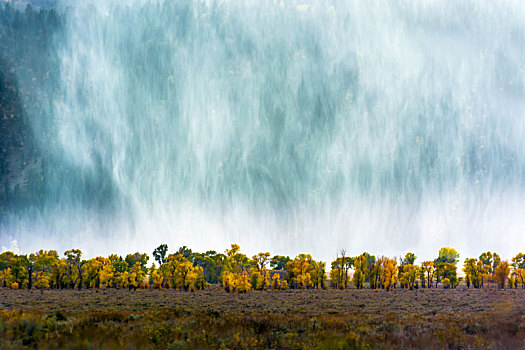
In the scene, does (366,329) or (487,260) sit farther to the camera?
(487,260)

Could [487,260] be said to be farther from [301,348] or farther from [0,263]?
[0,263]

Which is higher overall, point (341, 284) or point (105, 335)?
point (105, 335)

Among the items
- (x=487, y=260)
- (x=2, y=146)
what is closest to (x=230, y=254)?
(x=487, y=260)

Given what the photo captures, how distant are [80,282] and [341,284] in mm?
67031

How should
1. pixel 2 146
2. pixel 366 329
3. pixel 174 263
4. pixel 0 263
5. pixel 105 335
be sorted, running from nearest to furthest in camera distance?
pixel 105 335 → pixel 366 329 → pixel 174 263 → pixel 0 263 → pixel 2 146

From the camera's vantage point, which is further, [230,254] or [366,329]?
[230,254]

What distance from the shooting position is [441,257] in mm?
180750

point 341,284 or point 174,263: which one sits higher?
point 174,263

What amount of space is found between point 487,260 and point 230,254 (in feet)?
340

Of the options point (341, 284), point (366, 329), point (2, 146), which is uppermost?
point (2, 146)

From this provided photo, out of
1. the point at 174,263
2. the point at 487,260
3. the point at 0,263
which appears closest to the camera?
the point at 174,263

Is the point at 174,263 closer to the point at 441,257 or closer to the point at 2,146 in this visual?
the point at 441,257

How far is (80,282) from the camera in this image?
276 ft

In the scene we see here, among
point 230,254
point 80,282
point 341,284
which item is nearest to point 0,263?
point 80,282
